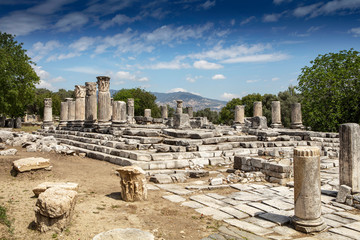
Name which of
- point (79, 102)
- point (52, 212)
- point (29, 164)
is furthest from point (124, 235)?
point (79, 102)

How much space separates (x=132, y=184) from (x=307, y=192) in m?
3.87

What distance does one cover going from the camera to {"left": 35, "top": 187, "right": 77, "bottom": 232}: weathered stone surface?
4625 millimetres

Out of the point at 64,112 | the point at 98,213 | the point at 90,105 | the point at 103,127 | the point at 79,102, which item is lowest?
the point at 98,213

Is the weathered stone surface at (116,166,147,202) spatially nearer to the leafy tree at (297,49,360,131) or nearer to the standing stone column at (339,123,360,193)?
the standing stone column at (339,123,360,193)

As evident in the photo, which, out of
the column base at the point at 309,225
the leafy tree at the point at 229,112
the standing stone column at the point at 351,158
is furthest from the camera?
the leafy tree at the point at 229,112

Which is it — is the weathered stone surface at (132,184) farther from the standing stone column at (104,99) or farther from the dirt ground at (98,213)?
the standing stone column at (104,99)

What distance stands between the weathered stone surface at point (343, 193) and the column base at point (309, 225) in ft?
6.96

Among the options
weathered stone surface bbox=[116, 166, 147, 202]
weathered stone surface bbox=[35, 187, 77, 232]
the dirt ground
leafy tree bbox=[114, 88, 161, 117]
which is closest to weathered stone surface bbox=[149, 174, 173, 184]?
the dirt ground

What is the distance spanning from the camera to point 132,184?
268 inches

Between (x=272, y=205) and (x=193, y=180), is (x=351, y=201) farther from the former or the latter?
(x=193, y=180)

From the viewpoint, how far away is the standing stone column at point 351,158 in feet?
24.5

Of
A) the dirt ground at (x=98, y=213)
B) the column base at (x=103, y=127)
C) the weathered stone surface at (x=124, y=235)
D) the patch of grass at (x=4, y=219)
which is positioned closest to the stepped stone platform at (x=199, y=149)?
the column base at (x=103, y=127)

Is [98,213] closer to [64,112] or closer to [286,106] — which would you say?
[64,112]

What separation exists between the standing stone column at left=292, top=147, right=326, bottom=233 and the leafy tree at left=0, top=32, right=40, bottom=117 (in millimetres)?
28709
